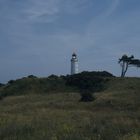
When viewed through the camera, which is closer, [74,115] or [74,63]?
[74,115]

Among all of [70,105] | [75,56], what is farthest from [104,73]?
[70,105]

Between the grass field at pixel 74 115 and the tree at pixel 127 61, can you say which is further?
the tree at pixel 127 61

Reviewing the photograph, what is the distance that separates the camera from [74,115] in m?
25.6

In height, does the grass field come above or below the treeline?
below

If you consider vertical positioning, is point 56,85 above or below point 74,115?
above

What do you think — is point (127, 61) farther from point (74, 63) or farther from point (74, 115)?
point (74, 115)

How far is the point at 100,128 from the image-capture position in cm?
1445

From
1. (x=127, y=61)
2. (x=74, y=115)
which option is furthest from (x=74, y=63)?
(x=74, y=115)

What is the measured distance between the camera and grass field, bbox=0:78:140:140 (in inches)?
531

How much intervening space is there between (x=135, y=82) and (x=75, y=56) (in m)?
20.6

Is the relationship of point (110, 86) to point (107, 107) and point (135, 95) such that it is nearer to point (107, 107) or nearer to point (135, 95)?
point (135, 95)

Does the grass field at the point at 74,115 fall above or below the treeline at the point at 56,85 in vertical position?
below

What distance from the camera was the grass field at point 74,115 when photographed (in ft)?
44.2

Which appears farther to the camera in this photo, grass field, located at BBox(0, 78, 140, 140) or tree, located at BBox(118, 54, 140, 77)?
tree, located at BBox(118, 54, 140, 77)
